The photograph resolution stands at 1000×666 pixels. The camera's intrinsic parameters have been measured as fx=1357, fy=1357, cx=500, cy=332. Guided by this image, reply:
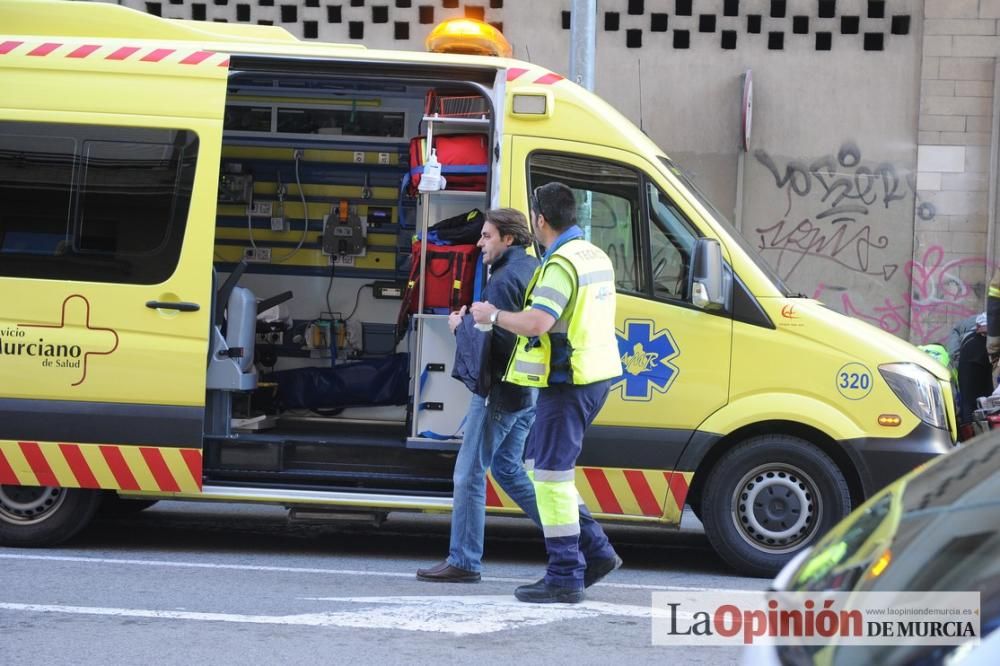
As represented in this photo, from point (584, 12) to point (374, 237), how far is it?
8.73ft

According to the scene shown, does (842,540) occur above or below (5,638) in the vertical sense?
above

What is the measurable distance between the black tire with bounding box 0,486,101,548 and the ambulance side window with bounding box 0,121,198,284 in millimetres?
1156

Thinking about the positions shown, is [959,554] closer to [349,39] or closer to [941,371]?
[941,371]

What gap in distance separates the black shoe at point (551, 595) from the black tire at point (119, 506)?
3.00m

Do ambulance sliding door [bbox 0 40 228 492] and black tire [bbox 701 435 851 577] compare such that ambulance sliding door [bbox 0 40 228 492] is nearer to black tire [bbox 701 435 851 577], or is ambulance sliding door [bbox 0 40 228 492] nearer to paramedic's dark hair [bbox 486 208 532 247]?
paramedic's dark hair [bbox 486 208 532 247]

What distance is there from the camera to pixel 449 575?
652 cm

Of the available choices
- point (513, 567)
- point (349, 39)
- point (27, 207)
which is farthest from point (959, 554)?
point (349, 39)

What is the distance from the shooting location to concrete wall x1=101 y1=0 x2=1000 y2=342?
13117mm

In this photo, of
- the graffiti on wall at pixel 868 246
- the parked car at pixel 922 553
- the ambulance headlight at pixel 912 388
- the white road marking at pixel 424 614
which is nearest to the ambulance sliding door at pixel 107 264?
the white road marking at pixel 424 614

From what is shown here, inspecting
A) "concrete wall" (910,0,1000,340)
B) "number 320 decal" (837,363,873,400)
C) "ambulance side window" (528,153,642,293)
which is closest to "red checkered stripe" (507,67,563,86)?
"ambulance side window" (528,153,642,293)

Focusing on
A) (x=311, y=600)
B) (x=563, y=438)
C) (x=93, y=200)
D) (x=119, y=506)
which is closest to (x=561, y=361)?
(x=563, y=438)

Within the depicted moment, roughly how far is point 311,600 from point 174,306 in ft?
6.09

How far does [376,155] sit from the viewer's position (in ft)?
31.3

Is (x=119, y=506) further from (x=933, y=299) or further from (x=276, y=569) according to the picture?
(x=933, y=299)
